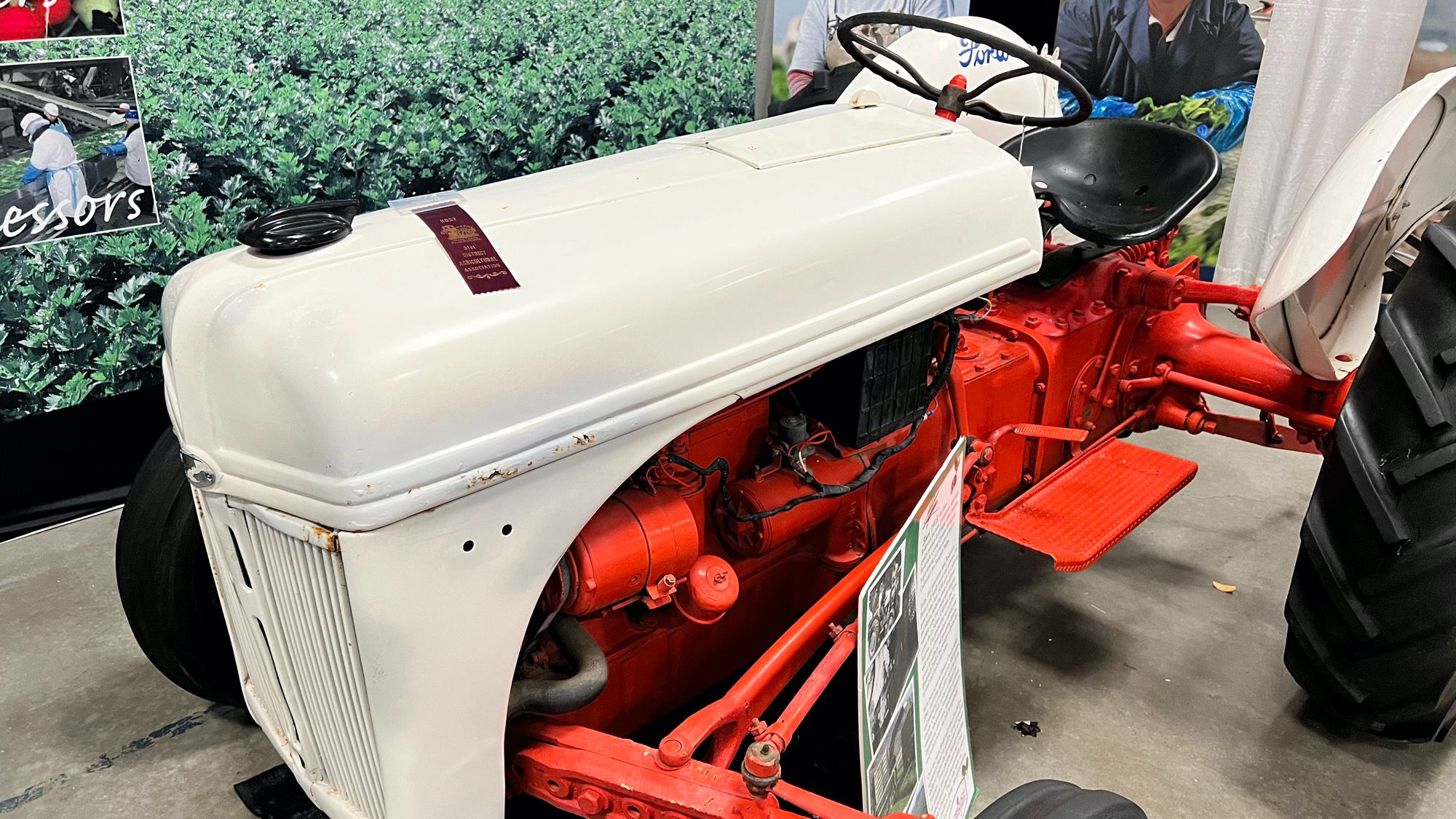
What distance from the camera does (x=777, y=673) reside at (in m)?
1.51

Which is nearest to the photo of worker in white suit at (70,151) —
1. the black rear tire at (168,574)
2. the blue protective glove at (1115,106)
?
the black rear tire at (168,574)

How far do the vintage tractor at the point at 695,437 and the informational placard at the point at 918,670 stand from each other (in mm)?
103

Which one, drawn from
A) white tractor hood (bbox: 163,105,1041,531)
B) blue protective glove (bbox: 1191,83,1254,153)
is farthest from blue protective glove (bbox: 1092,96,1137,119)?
white tractor hood (bbox: 163,105,1041,531)

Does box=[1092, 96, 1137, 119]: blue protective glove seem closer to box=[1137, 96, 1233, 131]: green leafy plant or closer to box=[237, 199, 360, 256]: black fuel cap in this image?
box=[1137, 96, 1233, 131]: green leafy plant

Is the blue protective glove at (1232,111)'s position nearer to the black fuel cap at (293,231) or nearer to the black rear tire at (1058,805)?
the black rear tire at (1058,805)

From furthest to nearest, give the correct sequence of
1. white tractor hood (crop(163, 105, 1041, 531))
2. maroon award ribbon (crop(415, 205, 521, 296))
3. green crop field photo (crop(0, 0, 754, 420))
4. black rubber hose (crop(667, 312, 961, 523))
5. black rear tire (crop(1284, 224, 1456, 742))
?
1. green crop field photo (crop(0, 0, 754, 420))
2. black rear tire (crop(1284, 224, 1456, 742))
3. black rubber hose (crop(667, 312, 961, 523))
4. maroon award ribbon (crop(415, 205, 521, 296))
5. white tractor hood (crop(163, 105, 1041, 531))

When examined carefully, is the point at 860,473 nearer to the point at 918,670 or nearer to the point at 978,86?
the point at 918,670

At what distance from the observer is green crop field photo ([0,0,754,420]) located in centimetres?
276

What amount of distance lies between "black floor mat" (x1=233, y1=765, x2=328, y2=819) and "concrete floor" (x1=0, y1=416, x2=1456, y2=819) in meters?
0.04

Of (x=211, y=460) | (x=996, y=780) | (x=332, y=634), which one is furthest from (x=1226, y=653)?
(x=211, y=460)

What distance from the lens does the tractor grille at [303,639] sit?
1121 millimetres

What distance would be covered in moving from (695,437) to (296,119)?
2148 millimetres

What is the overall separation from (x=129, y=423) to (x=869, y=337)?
8.04 feet

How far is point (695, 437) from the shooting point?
4.99 ft
